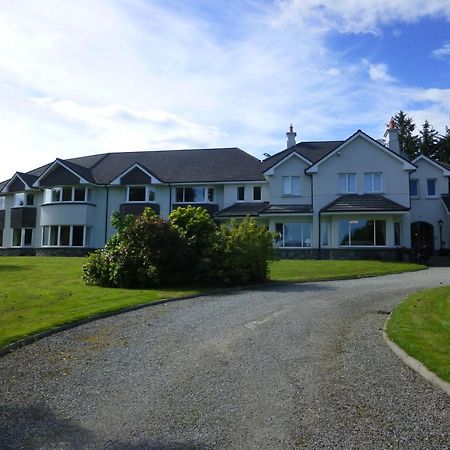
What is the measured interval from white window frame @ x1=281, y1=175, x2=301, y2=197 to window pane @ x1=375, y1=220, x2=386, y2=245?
619 cm

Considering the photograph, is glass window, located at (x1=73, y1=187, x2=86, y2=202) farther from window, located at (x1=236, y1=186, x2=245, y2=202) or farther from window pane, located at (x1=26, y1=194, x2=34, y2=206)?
window, located at (x1=236, y1=186, x2=245, y2=202)

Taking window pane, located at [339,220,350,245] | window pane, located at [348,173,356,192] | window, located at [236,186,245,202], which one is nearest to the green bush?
window pane, located at [339,220,350,245]

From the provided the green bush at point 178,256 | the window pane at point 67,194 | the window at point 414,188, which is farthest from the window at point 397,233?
the window pane at point 67,194

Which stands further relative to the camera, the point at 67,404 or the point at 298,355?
the point at 298,355

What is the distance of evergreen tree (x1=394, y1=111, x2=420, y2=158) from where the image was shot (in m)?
72.1

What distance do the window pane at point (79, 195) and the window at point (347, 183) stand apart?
65.1 feet

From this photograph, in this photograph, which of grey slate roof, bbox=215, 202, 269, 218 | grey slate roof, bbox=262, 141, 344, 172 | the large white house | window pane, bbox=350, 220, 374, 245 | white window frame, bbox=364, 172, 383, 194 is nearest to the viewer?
window pane, bbox=350, 220, 374, 245

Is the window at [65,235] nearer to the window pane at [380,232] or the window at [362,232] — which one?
the window at [362,232]

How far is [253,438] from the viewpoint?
5.17 meters

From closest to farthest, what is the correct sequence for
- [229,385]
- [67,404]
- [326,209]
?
[67,404] < [229,385] < [326,209]

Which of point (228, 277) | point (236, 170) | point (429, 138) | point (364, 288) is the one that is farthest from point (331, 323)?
point (429, 138)

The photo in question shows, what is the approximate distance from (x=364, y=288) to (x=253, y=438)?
540 inches

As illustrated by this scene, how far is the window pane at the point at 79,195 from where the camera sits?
1629 inches

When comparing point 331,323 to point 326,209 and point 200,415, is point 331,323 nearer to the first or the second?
point 200,415
